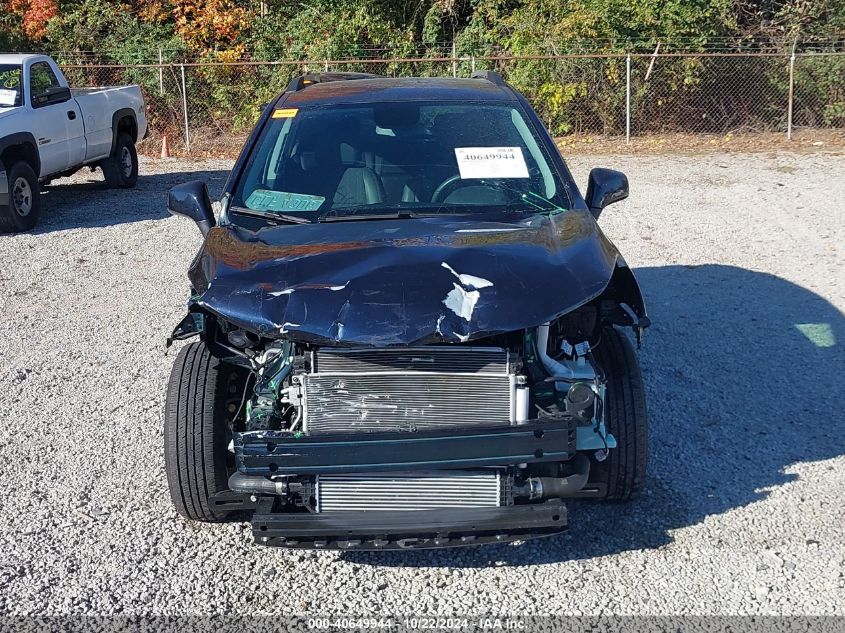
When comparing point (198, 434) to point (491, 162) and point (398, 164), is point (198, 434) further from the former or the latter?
point (491, 162)

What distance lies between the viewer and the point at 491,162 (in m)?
4.75

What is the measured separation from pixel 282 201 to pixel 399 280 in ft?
4.28

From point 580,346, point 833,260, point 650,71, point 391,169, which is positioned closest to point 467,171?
point 391,169

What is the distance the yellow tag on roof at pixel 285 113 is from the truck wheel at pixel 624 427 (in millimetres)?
2144

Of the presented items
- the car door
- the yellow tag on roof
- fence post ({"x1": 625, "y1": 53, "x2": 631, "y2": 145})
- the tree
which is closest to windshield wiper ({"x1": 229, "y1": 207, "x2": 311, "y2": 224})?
the yellow tag on roof

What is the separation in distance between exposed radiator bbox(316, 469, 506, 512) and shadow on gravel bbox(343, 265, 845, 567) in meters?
0.55

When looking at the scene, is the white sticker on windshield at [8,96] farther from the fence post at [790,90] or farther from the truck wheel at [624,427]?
the fence post at [790,90]

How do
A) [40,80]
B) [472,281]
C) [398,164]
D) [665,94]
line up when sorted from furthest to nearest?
[665,94] → [40,80] → [398,164] → [472,281]

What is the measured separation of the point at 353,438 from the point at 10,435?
9.18 feet

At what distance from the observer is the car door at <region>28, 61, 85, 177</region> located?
11195 millimetres

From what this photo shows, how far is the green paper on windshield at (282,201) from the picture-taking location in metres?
4.50

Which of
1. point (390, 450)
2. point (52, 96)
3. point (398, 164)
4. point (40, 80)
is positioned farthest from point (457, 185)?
point (40, 80)

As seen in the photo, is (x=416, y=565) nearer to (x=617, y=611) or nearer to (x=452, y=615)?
(x=452, y=615)

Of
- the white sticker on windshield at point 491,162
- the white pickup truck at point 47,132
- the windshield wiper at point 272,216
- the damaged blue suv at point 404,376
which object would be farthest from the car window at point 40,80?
the white sticker on windshield at point 491,162
